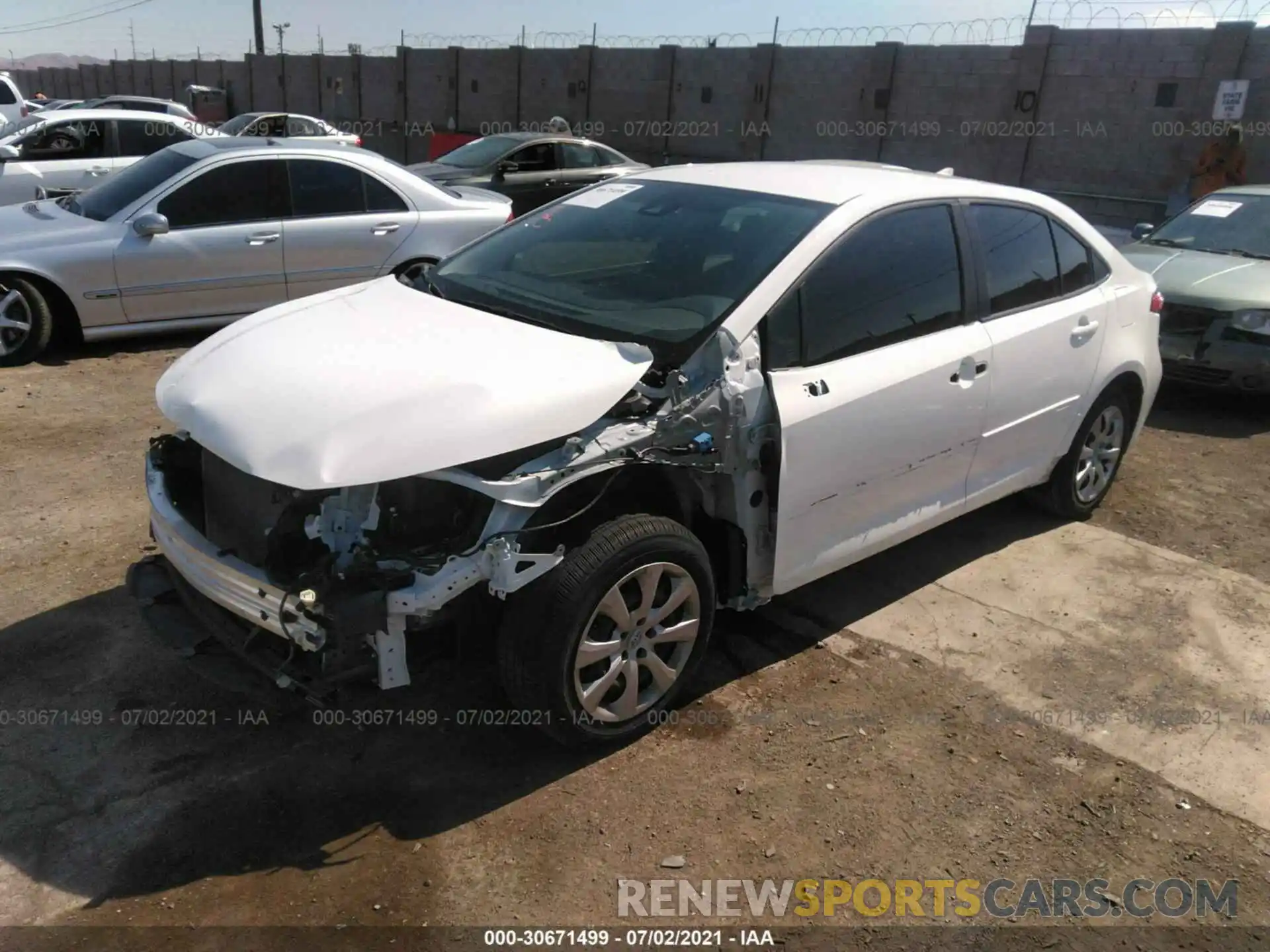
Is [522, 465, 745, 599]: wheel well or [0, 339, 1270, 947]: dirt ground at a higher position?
[522, 465, 745, 599]: wheel well

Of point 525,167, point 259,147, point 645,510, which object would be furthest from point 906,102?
point 645,510

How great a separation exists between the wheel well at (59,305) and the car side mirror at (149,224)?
655 mm

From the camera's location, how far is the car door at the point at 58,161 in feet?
33.1

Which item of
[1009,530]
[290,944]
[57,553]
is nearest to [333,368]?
[290,944]

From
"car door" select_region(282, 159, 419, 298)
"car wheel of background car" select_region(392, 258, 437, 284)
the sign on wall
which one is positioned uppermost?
the sign on wall

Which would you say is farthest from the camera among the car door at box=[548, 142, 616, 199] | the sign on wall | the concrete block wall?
the concrete block wall

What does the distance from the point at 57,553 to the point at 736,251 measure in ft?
10.5

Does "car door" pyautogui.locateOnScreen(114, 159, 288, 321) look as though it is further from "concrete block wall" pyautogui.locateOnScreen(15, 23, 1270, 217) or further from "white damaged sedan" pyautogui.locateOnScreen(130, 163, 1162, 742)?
"concrete block wall" pyautogui.locateOnScreen(15, 23, 1270, 217)

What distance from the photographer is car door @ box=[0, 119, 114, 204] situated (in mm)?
10102

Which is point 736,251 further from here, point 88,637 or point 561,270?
point 88,637

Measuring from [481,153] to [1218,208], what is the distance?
26.2ft

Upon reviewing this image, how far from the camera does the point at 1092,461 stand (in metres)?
5.21

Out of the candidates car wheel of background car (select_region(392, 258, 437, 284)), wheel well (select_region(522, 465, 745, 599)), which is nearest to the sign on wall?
car wheel of background car (select_region(392, 258, 437, 284))

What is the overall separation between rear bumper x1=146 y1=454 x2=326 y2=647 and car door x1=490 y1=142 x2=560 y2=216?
9.26 metres
